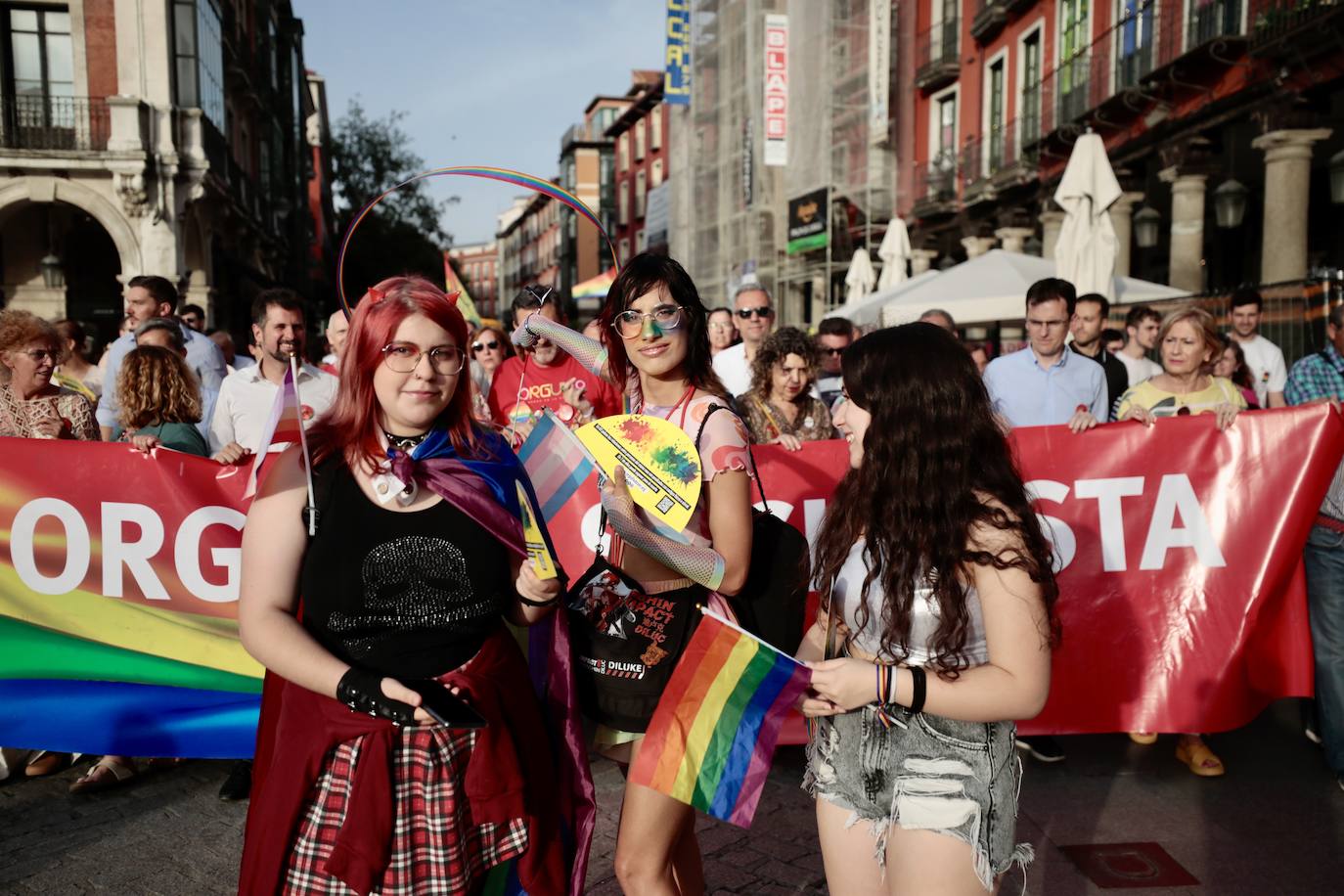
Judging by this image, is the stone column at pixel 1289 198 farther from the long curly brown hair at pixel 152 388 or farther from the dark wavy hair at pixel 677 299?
the long curly brown hair at pixel 152 388

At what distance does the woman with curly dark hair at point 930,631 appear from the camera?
190cm

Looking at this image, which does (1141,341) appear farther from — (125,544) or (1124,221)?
(1124,221)

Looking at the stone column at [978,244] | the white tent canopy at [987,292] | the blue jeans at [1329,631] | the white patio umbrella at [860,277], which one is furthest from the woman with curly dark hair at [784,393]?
the stone column at [978,244]

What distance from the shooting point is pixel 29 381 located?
183 inches

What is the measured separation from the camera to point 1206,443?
4.27m

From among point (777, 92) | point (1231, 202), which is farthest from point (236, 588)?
point (777, 92)

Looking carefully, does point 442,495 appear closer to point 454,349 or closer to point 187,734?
point 454,349

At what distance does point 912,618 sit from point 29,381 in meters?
4.36

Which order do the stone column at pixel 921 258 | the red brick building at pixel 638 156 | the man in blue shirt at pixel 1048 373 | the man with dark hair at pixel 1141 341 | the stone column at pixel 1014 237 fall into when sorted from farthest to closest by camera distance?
the red brick building at pixel 638 156 → the stone column at pixel 921 258 → the stone column at pixel 1014 237 → the man with dark hair at pixel 1141 341 → the man in blue shirt at pixel 1048 373

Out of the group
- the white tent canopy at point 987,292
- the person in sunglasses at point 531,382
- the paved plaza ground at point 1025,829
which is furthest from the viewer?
the white tent canopy at point 987,292

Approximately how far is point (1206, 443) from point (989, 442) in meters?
2.81

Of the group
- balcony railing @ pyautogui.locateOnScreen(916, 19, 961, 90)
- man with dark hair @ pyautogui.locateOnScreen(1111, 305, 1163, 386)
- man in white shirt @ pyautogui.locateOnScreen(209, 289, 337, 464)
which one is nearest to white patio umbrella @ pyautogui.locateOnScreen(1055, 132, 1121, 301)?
man with dark hair @ pyautogui.locateOnScreen(1111, 305, 1163, 386)

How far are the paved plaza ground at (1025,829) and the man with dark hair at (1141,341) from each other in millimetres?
3723

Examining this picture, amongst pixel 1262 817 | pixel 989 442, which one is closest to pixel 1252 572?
pixel 1262 817
